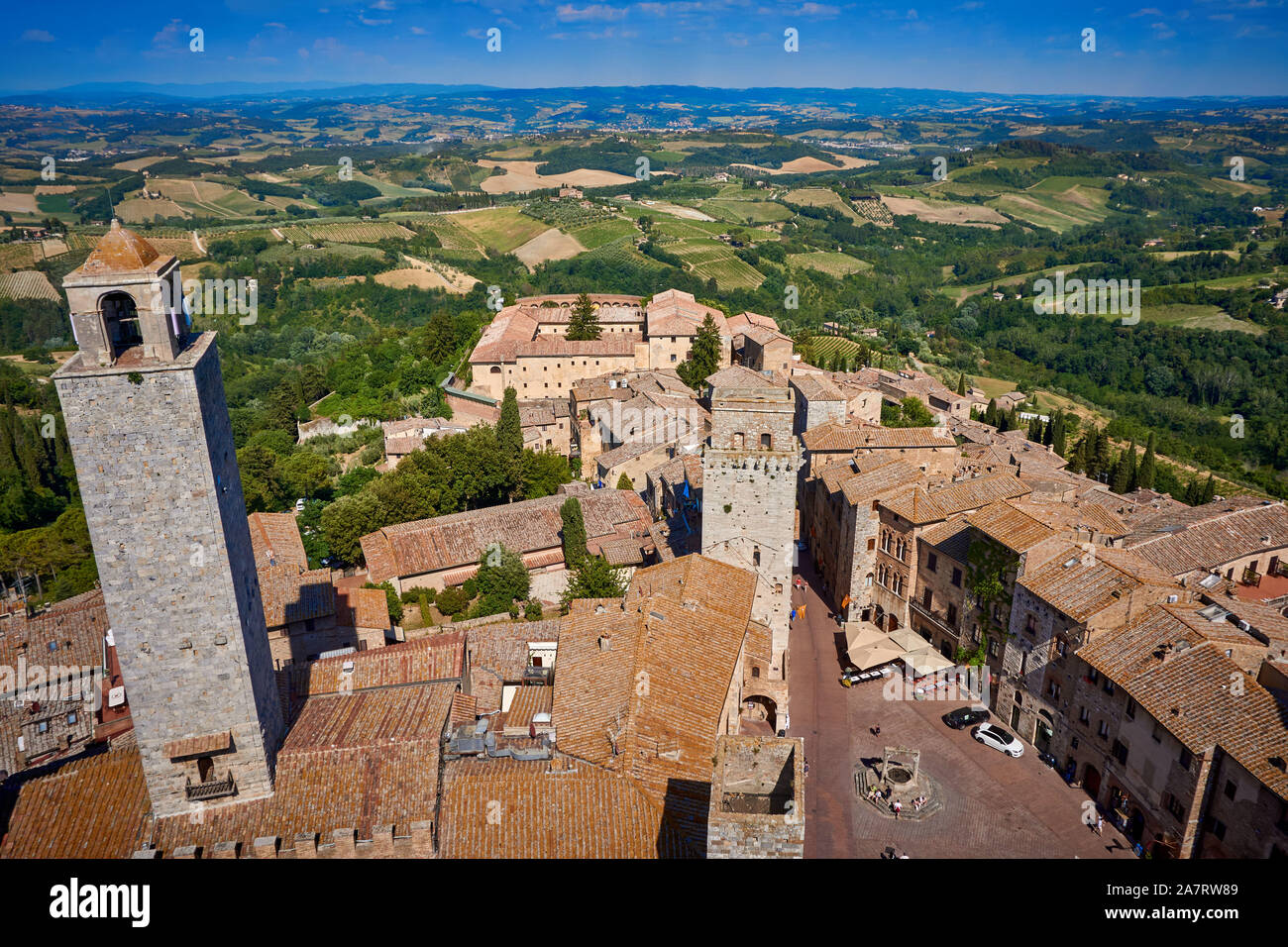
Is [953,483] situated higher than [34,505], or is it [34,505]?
[953,483]

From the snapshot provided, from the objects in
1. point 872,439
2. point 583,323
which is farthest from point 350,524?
point 583,323

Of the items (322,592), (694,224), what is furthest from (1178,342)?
(322,592)

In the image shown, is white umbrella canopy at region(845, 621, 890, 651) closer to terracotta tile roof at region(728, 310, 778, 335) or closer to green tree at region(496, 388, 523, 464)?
green tree at region(496, 388, 523, 464)

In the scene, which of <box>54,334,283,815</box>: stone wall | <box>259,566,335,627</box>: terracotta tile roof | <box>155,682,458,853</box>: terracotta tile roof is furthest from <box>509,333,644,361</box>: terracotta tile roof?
<box>54,334,283,815</box>: stone wall

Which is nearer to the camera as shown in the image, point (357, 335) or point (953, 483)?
point (953, 483)

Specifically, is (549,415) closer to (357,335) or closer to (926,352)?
(357,335)

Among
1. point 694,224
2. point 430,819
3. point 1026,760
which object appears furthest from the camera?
point 694,224

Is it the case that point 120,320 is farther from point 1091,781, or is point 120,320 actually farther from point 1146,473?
point 1146,473
